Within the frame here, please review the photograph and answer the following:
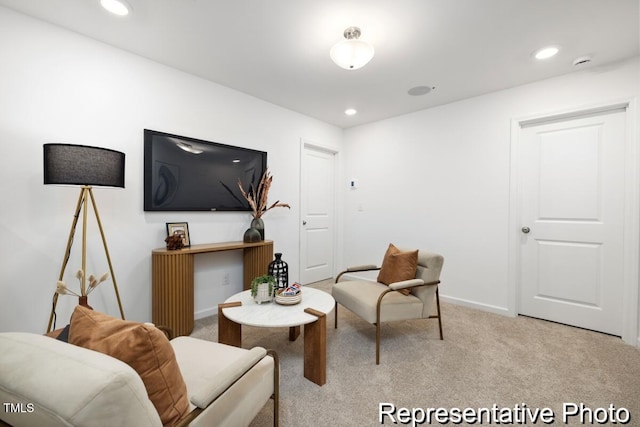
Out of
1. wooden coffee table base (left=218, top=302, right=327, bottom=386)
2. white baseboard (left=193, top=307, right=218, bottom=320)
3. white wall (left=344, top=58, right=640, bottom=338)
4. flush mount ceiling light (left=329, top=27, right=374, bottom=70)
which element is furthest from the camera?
white baseboard (left=193, top=307, right=218, bottom=320)

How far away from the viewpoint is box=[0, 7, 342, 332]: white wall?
187 centimetres

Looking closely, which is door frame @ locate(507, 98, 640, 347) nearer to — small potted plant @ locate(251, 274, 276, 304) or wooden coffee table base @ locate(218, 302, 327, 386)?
wooden coffee table base @ locate(218, 302, 327, 386)

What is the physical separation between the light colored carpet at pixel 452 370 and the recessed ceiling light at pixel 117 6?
2.60 m

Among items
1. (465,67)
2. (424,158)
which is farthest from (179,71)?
(424,158)

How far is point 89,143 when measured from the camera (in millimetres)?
2158

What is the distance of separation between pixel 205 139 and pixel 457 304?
3508mm

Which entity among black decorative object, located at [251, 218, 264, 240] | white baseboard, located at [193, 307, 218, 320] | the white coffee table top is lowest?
white baseboard, located at [193, 307, 218, 320]

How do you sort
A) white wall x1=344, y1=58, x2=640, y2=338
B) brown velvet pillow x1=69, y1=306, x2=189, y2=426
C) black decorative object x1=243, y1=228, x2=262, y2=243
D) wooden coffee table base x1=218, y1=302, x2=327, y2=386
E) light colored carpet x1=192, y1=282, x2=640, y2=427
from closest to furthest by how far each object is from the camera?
1. brown velvet pillow x1=69, y1=306, x2=189, y2=426
2. light colored carpet x1=192, y1=282, x2=640, y2=427
3. wooden coffee table base x1=218, y1=302, x2=327, y2=386
4. white wall x1=344, y1=58, x2=640, y2=338
5. black decorative object x1=243, y1=228, x2=262, y2=243

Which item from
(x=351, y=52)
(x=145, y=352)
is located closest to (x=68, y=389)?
(x=145, y=352)

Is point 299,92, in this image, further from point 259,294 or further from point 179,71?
point 259,294

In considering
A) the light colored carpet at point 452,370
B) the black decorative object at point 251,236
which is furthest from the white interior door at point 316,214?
the light colored carpet at point 452,370

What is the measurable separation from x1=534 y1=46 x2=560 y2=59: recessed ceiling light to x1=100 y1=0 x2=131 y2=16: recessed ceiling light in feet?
10.6

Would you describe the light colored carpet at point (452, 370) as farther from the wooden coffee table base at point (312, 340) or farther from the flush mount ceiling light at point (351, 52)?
the flush mount ceiling light at point (351, 52)

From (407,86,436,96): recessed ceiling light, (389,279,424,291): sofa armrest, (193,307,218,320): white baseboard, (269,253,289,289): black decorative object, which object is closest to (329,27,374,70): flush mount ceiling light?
(407,86,436,96): recessed ceiling light
